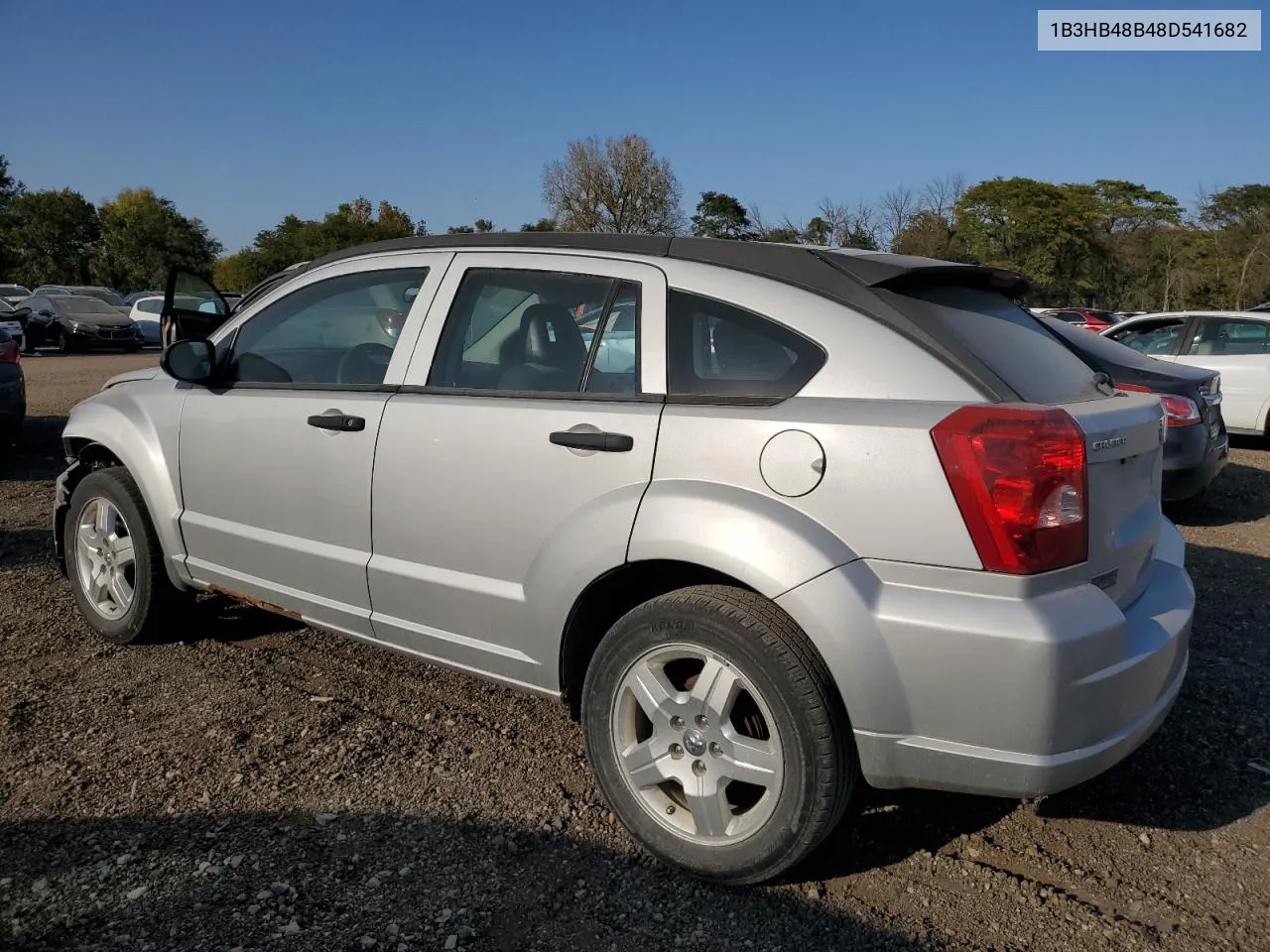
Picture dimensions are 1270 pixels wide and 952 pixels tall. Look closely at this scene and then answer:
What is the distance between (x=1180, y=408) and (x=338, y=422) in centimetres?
583

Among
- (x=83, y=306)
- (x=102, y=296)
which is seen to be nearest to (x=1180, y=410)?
(x=83, y=306)

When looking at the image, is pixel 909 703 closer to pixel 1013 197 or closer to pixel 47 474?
pixel 47 474

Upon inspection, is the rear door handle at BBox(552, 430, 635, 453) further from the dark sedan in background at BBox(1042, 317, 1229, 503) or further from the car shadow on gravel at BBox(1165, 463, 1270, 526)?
the car shadow on gravel at BBox(1165, 463, 1270, 526)

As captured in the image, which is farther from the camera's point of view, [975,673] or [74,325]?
[74,325]

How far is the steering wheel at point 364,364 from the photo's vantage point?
3.45 m

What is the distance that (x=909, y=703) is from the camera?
230 centimetres

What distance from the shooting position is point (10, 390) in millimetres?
8672

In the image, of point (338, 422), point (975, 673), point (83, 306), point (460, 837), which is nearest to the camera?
point (975, 673)

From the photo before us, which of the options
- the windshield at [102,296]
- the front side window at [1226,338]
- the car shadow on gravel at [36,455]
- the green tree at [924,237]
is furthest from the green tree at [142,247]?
the front side window at [1226,338]

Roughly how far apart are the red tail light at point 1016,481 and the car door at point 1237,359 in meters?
9.43

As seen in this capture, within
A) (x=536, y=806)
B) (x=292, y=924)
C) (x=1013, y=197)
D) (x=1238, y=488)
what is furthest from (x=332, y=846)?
(x=1013, y=197)

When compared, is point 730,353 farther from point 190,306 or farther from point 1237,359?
point 1237,359

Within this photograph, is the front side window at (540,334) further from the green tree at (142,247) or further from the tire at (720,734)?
the green tree at (142,247)

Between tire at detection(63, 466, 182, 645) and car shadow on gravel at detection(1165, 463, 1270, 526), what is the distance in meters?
6.64
